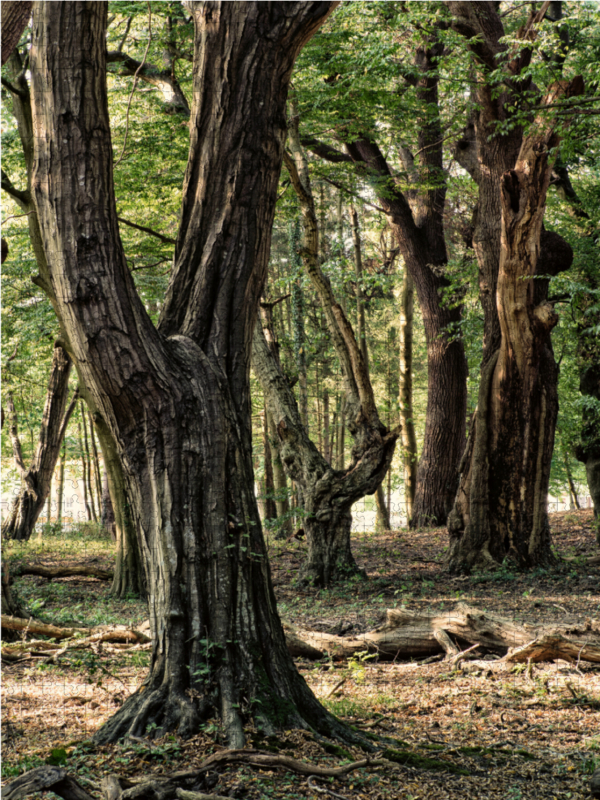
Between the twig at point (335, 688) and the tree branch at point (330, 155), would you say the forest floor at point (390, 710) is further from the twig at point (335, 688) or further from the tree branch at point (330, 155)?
the tree branch at point (330, 155)

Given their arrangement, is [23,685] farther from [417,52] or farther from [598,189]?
[417,52]

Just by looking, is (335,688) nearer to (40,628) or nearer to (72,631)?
(72,631)

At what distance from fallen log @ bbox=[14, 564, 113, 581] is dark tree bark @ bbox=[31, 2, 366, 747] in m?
7.03

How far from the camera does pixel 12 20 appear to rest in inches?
139

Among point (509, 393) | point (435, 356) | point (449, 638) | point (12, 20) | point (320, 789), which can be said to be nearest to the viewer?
point (320, 789)

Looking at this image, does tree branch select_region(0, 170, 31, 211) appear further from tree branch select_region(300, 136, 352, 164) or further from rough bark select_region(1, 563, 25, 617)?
rough bark select_region(1, 563, 25, 617)

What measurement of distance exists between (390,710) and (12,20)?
187 inches

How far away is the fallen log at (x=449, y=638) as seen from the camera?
17.7ft

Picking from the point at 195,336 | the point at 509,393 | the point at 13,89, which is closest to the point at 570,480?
the point at 509,393

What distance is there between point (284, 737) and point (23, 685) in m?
2.54

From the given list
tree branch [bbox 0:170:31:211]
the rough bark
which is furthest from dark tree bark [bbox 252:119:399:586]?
tree branch [bbox 0:170:31:211]

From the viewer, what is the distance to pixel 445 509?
14562 mm

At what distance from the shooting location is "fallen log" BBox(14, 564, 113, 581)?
9.85m

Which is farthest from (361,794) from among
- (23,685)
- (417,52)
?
(417,52)
